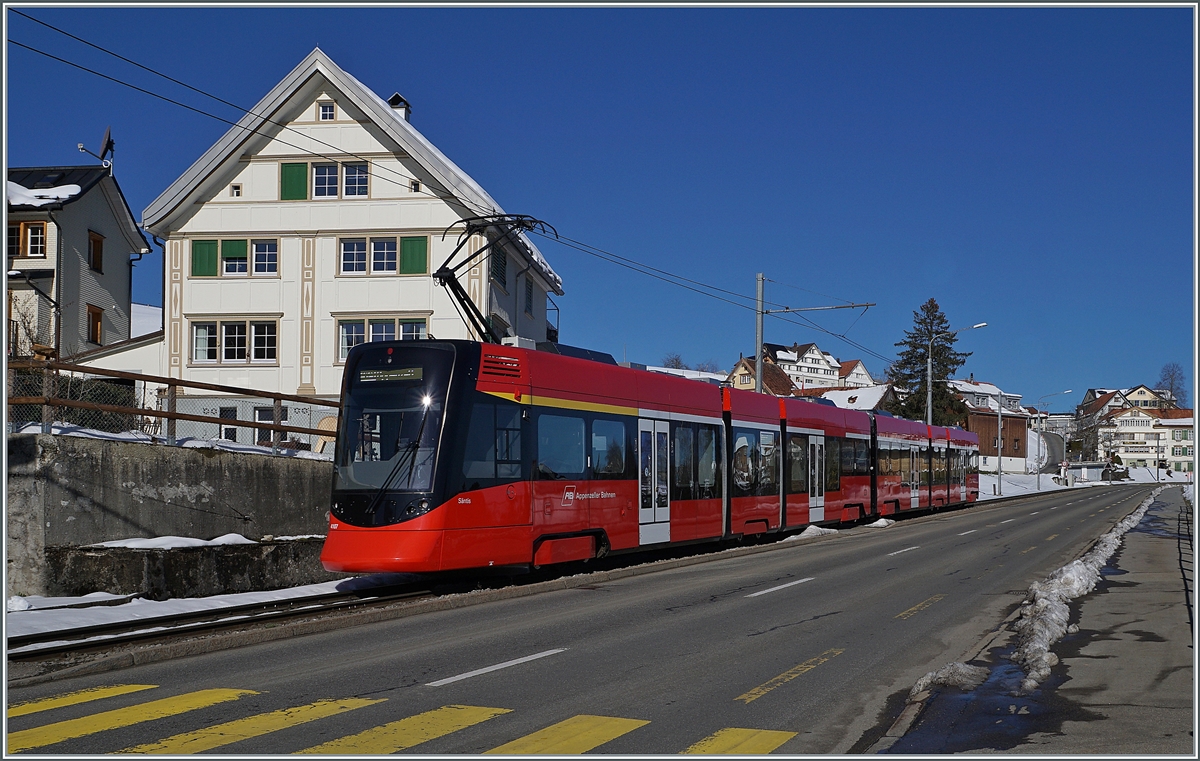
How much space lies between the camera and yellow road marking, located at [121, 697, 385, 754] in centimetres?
653

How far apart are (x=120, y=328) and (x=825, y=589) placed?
3586 cm

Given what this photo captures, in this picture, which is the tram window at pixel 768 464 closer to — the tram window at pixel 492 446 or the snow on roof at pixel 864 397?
the tram window at pixel 492 446

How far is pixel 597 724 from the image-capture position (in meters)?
7.13

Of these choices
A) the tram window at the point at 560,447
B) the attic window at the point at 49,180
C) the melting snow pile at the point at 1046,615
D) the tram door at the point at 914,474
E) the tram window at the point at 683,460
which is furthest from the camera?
the attic window at the point at 49,180

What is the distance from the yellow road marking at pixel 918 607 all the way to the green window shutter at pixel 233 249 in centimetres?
2685

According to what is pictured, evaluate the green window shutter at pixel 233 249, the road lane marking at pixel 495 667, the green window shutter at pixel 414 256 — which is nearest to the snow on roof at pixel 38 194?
the green window shutter at pixel 233 249

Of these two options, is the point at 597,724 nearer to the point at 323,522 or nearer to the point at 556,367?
the point at 556,367

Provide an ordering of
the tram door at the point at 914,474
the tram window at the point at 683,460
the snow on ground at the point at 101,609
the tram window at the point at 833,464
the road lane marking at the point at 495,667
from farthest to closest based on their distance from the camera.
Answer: the tram door at the point at 914,474, the tram window at the point at 833,464, the tram window at the point at 683,460, the snow on ground at the point at 101,609, the road lane marking at the point at 495,667

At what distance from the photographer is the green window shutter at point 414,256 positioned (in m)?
34.0

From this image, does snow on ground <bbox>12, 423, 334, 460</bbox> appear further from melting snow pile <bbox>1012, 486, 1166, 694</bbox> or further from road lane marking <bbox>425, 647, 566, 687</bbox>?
melting snow pile <bbox>1012, 486, 1166, 694</bbox>

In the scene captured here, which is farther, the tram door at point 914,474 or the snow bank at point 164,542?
the tram door at point 914,474

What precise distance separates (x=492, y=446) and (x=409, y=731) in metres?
7.58

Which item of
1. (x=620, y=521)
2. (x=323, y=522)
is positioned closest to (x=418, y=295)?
(x=323, y=522)

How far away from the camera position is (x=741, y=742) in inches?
264
